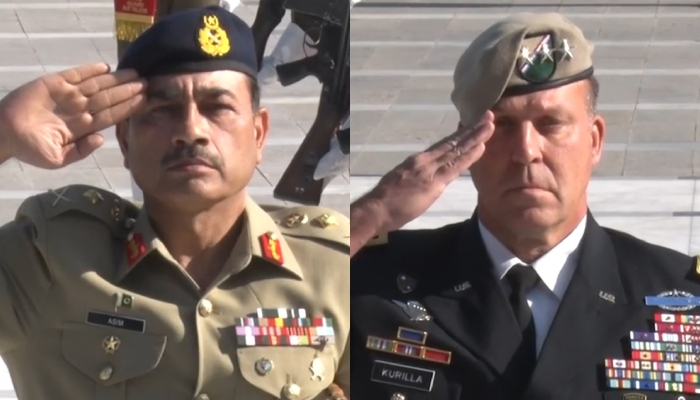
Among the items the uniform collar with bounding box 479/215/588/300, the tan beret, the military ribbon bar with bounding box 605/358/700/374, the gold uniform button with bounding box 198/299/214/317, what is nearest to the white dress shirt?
the uniform collar with bounding box 479/215/588/300

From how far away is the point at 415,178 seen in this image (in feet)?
7.13

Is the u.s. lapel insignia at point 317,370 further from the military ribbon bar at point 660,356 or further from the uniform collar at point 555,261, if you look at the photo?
the military ribbon bar at point 660,356

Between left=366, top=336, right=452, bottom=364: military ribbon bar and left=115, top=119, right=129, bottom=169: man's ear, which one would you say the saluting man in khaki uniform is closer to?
left=115, top=119, right=129, bottom=169: man's ear

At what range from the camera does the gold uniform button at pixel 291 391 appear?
2461 mm

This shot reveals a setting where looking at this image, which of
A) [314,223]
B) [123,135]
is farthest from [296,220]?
[123,135]

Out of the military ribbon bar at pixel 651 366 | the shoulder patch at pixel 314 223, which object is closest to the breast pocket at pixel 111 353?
the shoulder patch at pixel 314 223

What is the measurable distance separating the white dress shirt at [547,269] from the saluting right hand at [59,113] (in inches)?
24.8

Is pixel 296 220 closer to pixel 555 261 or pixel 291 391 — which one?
pixel 291 391

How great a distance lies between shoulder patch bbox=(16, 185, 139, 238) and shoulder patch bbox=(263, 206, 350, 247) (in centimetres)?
27

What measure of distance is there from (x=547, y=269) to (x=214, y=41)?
25.5 inches

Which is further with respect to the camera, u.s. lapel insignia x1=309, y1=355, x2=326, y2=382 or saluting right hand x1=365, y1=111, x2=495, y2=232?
u.s. lapel insignia x1=309, y1=355, x2=326, y2=382

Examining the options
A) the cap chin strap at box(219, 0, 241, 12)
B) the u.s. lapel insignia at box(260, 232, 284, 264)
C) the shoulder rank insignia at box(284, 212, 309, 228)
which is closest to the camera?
the u.s. lapel insignia at box(260, 232, 284, 264)

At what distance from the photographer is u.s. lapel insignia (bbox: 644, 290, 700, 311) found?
92.4 inches

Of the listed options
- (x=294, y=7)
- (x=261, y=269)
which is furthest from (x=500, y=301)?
(x=294, y=7)
